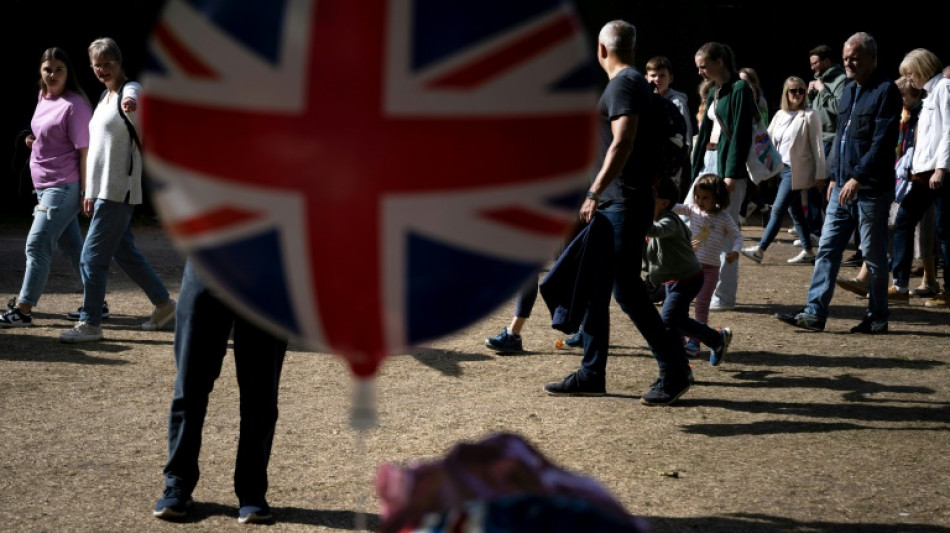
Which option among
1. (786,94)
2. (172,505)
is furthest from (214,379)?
(786,94)

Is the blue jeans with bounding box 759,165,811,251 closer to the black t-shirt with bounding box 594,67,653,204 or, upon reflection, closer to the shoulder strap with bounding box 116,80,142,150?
the black t-shirt with bounding box 594,67,653,204

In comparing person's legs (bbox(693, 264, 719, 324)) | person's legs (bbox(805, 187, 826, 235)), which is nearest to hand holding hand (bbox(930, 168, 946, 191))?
person's legs (bbox(693, 264, 719, 324))

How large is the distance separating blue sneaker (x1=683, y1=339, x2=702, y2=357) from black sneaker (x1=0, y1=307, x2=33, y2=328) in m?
4.41

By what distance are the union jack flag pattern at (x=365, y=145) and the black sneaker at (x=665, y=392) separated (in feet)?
13.6

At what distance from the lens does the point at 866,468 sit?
5.24 metres

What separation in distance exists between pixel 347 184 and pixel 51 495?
3.22 metres

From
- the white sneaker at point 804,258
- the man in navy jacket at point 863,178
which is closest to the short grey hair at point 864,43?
the man in navy jacket at point 863,178

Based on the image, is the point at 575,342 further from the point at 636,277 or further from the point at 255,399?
the point at 255,399

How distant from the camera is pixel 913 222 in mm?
9516

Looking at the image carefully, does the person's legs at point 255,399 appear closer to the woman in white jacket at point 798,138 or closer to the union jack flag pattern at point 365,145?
the union jack flag pattern at point 365,145

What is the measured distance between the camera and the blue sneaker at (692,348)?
295 inches

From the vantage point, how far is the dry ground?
4.64 m

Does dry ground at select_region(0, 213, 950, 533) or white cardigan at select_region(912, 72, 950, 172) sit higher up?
white cardigan at select_region(912, 72, 950, 172)

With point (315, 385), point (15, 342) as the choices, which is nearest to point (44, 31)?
point (15, 342)
